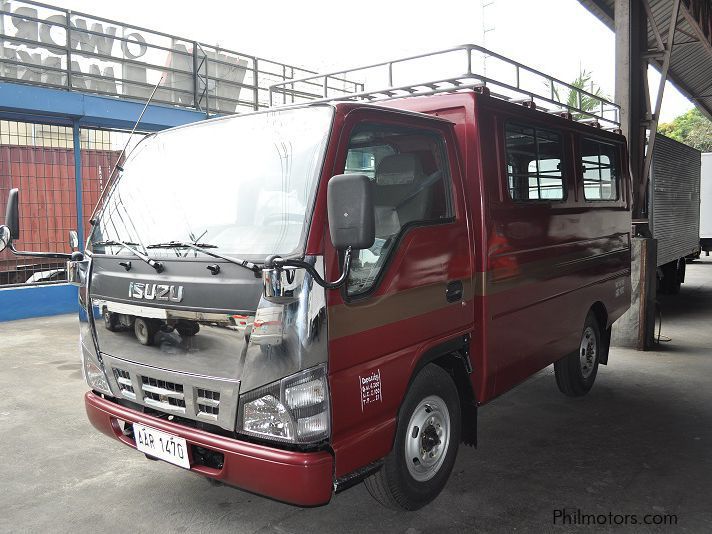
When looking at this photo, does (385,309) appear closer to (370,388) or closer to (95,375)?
(370,388)

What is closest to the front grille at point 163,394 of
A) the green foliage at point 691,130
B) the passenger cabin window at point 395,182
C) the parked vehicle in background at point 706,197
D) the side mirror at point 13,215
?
the passenger cabin window at point 395,182

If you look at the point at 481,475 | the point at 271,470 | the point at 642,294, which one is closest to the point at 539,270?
the point at 481,475

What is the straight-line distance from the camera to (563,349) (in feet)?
15.2

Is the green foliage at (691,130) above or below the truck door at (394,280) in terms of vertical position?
above

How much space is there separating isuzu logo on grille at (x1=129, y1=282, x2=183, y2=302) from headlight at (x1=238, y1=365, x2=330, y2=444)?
1.81ft

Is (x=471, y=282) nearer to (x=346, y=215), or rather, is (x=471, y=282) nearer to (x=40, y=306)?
(x=346, y=215)

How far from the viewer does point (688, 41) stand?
9969 mm

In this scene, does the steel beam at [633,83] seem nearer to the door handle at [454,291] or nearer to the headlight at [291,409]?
the door handle at [454,291]

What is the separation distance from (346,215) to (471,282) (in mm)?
1359

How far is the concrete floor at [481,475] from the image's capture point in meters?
3.17

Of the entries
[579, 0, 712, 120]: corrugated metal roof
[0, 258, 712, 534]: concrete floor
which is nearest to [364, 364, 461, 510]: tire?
[0, 258, 712, 534]: concrete floor

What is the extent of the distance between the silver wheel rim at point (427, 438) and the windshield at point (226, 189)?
122cm

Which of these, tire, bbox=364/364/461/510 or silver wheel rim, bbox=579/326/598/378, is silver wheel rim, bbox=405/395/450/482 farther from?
silver wheel rim, bbox=579/326/598/378

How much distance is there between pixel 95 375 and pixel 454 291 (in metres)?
1.97
